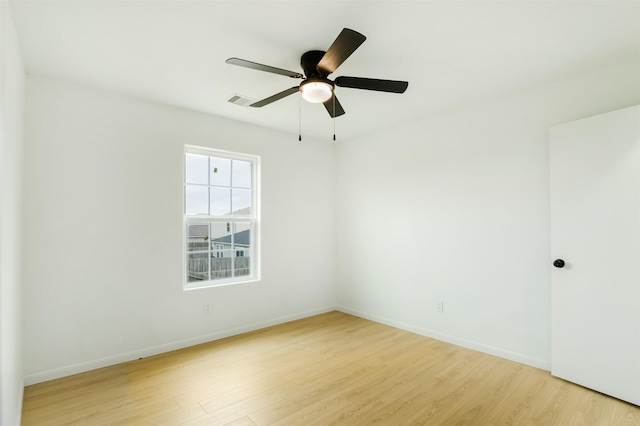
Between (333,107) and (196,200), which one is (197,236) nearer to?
(196,200)

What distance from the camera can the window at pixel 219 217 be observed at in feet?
11.9

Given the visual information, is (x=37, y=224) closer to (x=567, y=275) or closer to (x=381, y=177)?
(x=381, y=177)

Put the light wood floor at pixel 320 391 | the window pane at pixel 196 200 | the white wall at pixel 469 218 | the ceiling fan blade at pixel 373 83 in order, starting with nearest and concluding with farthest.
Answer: the light wood floor at pixel 320 391 → the ceiling fan blade at pixel 373 83 → the white wall at pixel 469 218 → the window pane at pixel 196 200

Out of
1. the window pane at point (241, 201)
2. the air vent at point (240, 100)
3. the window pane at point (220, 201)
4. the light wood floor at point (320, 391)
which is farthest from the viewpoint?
the window pane at point (241, 201)

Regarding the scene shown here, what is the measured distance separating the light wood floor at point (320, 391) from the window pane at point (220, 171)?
187 cm

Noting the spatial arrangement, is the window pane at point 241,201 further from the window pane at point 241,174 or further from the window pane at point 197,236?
the window pane at point 197,236

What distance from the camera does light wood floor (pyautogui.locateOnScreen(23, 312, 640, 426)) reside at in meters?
2.18

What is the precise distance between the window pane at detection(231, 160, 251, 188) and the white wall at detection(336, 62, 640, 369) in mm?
1537

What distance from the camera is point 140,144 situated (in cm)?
318

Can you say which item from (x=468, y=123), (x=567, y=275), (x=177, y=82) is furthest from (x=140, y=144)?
(x=567, y=275)

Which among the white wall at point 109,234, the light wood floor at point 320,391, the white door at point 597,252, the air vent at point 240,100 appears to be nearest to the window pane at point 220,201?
the white wall at point 109,234

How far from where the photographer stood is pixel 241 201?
4.05 metres

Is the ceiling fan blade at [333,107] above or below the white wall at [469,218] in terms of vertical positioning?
above

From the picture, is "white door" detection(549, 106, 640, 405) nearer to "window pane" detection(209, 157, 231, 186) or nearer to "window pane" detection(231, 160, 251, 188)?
"window pane" detection(231, 160, 251, 188)
